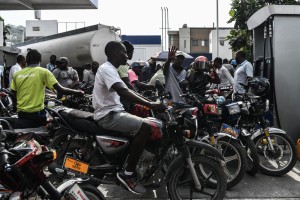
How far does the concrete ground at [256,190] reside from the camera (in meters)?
5.25

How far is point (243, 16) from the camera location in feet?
59.1

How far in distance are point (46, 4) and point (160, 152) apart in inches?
566

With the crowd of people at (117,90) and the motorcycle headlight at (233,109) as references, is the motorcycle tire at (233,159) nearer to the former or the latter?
the motorcycle headlight at (233,109)

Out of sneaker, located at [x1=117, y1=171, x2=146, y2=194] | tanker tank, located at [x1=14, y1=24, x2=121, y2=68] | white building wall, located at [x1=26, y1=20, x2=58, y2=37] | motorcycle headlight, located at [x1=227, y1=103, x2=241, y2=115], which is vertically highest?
white building wall, located at [x1=26, y1=20, x2=58, y2=37]

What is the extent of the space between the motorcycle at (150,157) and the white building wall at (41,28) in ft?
154

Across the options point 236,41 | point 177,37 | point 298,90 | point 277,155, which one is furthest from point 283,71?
point 177,37

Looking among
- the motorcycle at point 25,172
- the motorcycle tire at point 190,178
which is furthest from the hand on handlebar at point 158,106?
the motorcycle at point 25,172

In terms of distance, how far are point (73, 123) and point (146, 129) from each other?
0.84 meters

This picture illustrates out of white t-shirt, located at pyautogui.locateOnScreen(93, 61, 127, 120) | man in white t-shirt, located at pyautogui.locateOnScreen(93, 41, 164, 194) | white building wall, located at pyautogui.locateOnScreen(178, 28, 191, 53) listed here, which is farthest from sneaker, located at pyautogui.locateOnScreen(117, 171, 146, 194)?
white building wall, located at pyautogui.locateOnScreen(178, 28, 191, 53)

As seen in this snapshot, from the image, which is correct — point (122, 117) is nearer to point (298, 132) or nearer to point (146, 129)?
point (146, 129)

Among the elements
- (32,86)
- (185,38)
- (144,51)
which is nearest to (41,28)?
(144,51)

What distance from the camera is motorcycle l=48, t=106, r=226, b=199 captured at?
445 centimetres

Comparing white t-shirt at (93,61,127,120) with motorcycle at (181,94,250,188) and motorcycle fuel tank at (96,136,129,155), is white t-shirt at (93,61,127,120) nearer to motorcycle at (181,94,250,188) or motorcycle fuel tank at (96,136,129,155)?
motorcycle fuel tank at (96,136,129,155)

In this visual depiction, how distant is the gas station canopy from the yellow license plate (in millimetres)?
12995
